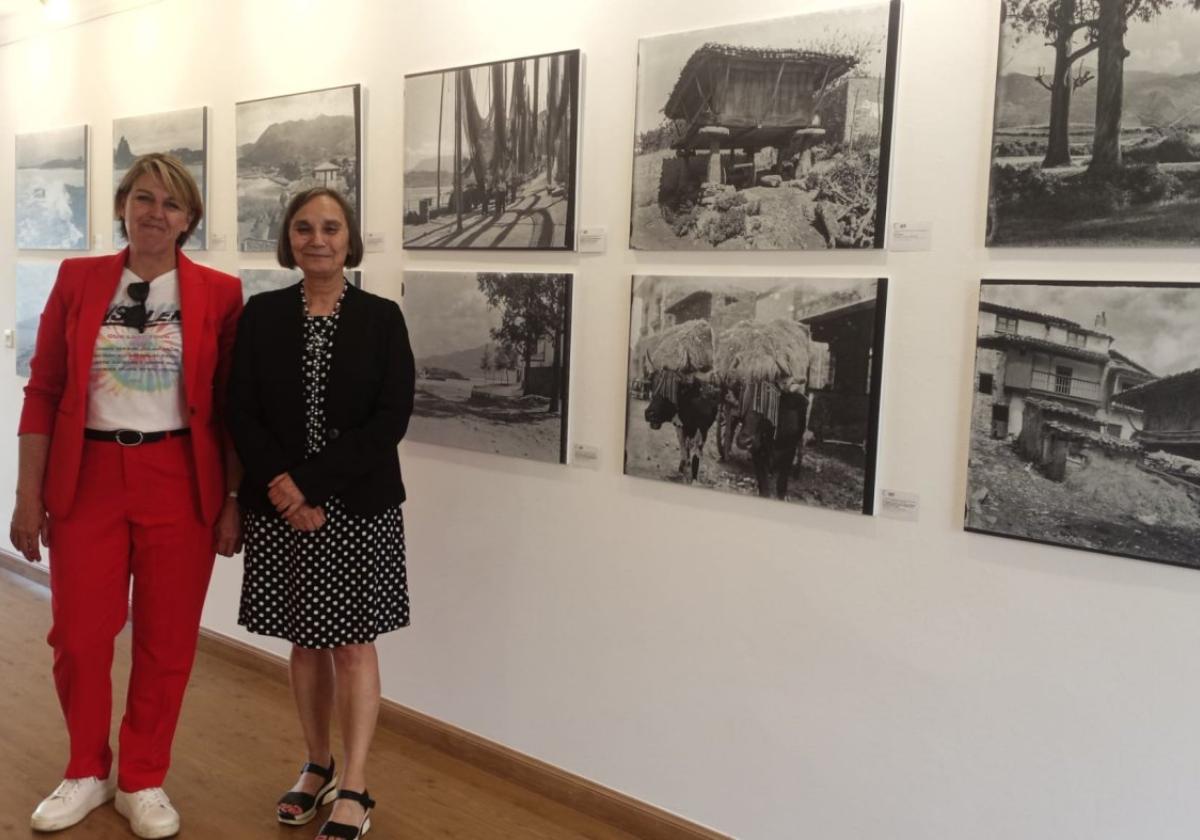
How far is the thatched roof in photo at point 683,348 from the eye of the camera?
2596 millimetres

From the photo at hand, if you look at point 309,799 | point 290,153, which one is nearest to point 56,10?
point 290,153

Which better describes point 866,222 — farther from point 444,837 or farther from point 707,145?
point 444,837

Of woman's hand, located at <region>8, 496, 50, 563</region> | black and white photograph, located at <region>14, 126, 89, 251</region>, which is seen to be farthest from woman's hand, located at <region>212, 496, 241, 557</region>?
black and white photograph, located at <region>14, 126, 89, 251</region>

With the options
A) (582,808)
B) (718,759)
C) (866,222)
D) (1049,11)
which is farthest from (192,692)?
(1049,11)

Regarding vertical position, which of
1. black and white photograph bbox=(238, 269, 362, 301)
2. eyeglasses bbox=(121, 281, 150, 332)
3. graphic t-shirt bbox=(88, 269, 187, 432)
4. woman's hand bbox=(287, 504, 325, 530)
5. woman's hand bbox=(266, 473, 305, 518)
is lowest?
woman's hand bbox=(287, 504, 325, 530)

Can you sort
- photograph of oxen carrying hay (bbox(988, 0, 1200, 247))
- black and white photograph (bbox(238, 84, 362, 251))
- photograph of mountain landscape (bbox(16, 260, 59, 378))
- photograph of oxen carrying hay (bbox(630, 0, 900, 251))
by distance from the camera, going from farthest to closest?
photograph of mountain landscape (bbox(16, 260, 59, 378))
black and white photograph (bbox(238, 84, 362, 251))
photograph of oxen carrying hay (bbox(630, 0, 900, 251))
photograph of oxen carrying hay (bbox(988, 0, 1200, 247))

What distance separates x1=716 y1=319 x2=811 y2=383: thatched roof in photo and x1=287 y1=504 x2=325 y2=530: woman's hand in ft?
3.59

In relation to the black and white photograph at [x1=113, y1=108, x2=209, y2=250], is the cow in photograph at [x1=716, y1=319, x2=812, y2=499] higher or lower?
lower

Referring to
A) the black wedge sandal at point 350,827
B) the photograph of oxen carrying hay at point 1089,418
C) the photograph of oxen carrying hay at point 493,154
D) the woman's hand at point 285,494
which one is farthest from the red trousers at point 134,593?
the photograph of oxen carrying hay at point 1089,418

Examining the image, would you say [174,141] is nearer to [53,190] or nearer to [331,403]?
[53,190]

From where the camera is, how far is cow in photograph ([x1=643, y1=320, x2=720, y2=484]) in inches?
102

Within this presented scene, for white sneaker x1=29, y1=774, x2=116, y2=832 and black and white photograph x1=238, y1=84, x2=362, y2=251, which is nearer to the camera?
white sneaker x1=29, y1=774, x2=116, y2=832

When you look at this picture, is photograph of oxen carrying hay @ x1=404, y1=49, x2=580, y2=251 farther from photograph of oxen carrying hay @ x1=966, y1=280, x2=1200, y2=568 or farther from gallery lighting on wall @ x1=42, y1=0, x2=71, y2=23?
gallery lighting on wall @ x1=42, y1=0, x2=71, y2=23

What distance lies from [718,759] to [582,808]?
1.66ft
